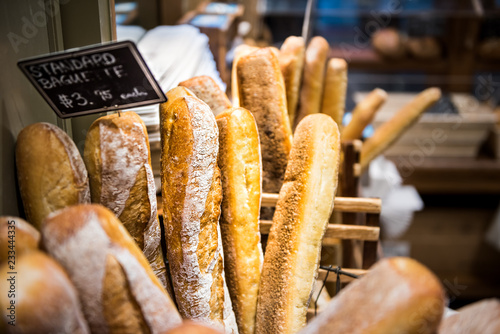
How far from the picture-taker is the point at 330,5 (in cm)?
271

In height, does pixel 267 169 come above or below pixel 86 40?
below

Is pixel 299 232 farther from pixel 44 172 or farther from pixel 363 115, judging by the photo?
pixel 363 115

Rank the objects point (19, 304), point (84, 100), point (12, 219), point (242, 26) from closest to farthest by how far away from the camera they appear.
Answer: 1. point (19, 304)
2. point (12, 219)
3. point (84, 100)
4. point (242, 26)

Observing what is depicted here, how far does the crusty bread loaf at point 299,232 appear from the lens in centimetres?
77

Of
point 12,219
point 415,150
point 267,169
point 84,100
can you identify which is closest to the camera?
point 12,219

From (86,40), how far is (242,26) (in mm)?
1943

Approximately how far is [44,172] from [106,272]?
24cm

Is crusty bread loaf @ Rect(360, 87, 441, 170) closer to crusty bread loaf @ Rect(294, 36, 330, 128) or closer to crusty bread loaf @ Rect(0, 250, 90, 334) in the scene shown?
crusty bread loaf @ Rect(294, 36, 330, 128)

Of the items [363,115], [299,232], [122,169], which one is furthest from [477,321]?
[363,115]

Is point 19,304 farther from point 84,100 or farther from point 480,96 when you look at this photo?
point 480,96

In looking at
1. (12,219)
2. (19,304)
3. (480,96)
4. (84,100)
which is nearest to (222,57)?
(84,100)

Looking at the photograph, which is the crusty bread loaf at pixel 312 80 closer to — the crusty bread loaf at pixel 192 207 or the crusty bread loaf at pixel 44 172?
the crusty bread loaf at pixel 192 207

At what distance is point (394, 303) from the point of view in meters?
0.50

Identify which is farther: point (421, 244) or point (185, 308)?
point (421, 244)
